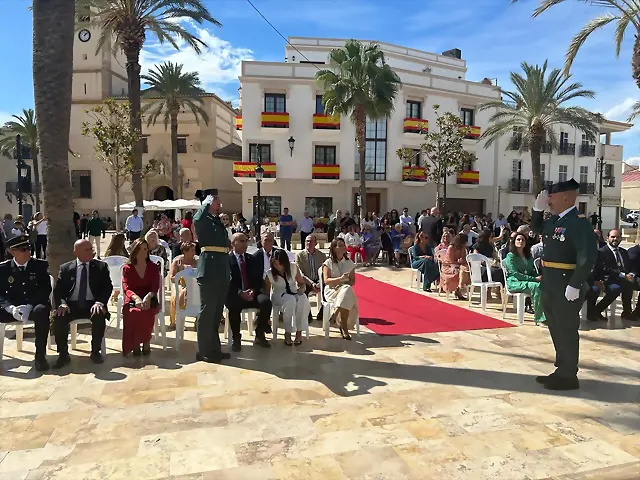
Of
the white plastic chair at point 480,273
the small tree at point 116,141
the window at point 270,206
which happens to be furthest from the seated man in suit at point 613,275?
the window at point 270,206

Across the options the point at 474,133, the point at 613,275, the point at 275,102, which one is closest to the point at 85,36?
the point at 275,102

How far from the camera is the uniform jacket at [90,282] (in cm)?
529

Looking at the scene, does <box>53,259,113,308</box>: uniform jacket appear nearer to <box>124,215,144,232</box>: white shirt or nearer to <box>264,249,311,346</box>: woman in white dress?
<box>264,249,311,346</box>: woman in white dress

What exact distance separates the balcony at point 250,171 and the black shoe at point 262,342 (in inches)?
802

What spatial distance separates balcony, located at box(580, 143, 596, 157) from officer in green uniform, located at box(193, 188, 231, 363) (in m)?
35.1

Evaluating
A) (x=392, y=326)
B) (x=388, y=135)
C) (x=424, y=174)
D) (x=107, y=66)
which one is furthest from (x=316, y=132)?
Result: (x=392, y=326)

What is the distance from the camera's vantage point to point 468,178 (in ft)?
97.1

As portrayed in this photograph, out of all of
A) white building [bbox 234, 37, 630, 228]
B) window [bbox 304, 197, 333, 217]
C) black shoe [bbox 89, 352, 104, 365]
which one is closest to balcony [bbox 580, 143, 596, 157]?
white building [bbox 234, 37, 630, 228]

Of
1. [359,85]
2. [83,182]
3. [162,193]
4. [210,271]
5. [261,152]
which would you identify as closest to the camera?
[210,271]

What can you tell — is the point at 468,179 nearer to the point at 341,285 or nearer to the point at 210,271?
the point at 341,285

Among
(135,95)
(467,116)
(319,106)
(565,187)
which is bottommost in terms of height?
(565,187)

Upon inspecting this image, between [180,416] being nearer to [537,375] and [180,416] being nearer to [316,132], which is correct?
[537,375]

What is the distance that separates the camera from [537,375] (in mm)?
4840

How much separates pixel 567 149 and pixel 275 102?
67.5ft
